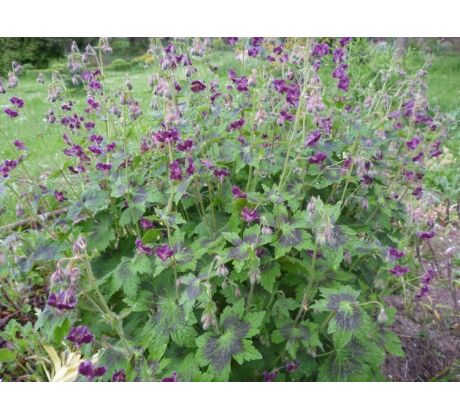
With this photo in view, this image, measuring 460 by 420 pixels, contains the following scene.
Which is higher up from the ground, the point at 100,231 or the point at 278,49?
the point at 278,49

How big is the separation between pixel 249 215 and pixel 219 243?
0.67 feet

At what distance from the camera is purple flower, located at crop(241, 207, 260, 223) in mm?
1909

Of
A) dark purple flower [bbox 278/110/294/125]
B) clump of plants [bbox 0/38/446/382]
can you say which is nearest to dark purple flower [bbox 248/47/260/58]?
clump of plants [bbox 0/38/446/382]

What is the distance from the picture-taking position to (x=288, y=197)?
2.00 metres

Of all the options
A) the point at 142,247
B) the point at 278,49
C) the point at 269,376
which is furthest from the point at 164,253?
the point at 278,49

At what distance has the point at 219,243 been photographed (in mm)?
2027

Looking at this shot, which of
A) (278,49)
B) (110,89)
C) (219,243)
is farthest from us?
(110,89)

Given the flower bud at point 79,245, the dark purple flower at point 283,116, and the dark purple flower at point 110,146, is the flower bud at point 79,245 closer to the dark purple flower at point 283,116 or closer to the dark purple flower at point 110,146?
the dark purple flower at point 110,146

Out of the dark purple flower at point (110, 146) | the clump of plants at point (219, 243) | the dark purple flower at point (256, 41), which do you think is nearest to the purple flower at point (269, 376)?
the clump of plants at point (219, 243)

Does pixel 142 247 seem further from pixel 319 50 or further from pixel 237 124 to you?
pixel 319 50

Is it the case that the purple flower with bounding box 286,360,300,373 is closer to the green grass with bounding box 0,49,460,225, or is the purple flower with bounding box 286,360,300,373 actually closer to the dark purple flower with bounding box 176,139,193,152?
the dark purple flower with bounding box 176,139,193,152

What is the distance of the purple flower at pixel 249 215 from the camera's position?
1.91m

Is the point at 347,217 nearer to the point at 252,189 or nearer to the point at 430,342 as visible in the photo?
the point at 252,189

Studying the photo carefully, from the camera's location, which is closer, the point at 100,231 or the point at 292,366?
the point at 292,366
